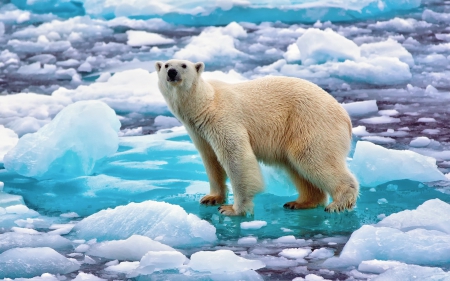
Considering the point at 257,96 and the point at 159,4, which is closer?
the point at 257,96

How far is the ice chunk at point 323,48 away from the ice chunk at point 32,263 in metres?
5.87

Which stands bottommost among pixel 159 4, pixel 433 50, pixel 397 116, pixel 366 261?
pixel 366 261

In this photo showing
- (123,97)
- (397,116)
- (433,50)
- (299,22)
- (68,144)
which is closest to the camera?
(68,144)

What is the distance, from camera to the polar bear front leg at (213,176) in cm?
477

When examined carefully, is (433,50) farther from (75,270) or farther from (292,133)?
(75,270)

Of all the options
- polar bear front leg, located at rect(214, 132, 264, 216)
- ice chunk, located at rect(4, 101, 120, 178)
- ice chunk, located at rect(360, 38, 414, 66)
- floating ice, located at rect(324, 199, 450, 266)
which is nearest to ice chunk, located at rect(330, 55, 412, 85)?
ice chunk, located at rect(360, 38, 414, 66)

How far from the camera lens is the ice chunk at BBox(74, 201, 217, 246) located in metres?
4.09

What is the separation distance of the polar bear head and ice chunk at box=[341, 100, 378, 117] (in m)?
3.15

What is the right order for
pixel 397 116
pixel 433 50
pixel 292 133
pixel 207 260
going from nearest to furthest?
1. pixel 207 260
2. pixel 292 133
3. pixel 397 116
4. pixel 433 50

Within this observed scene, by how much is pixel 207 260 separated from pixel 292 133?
51.3 inches

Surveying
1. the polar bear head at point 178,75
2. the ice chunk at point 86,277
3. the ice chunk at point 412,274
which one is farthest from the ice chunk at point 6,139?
the ice chunk at point 412,274

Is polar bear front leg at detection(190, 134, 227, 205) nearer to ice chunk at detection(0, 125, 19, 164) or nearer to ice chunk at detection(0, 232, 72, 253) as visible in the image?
ice chunk at detection(0, 232, 72, 253)

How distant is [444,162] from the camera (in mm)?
5707

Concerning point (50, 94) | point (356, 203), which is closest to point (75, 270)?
point (356, 203)
